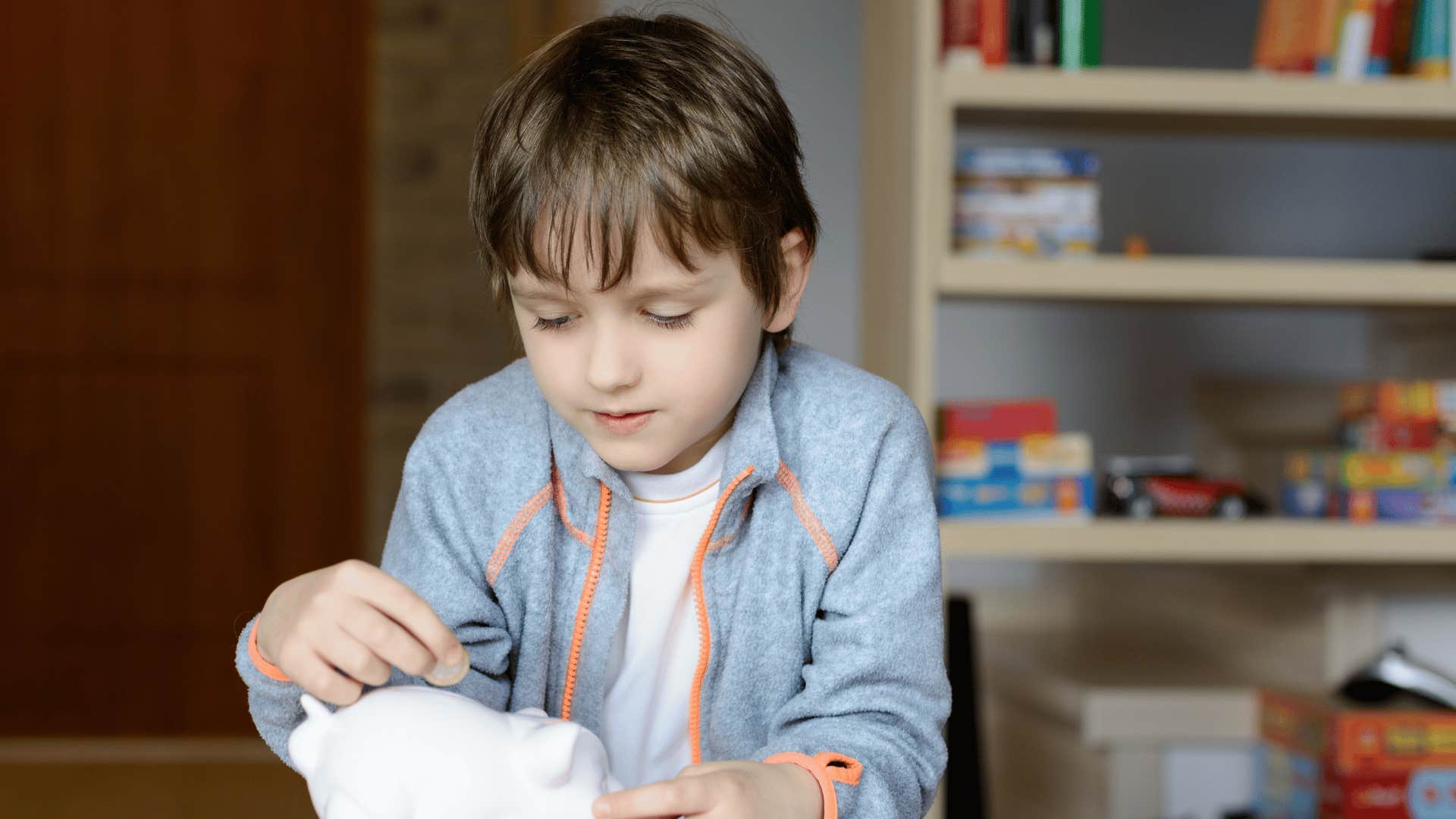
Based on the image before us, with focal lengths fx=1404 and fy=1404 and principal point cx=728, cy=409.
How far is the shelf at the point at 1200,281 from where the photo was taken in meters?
2.00

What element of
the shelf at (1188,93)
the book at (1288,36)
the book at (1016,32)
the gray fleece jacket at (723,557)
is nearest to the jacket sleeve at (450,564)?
the gray fleece jacket at (723,557)

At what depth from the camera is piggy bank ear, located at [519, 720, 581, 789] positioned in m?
0.74

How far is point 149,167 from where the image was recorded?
3.61 meters

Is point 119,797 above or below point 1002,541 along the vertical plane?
below

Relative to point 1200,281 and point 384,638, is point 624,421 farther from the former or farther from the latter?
point 1200,281

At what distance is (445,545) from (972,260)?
1.19 meters

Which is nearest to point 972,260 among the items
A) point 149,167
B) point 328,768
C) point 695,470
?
point 695,470

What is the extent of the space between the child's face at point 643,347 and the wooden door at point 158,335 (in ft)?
9.70

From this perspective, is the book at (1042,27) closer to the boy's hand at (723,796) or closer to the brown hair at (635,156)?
the brown hair at (635,156)

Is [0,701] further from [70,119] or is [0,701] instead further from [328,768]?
[328,768]

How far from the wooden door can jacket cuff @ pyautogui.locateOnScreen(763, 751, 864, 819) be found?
303cm

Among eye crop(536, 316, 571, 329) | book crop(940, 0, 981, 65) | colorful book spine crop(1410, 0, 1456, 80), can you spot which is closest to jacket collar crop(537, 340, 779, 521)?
eye crop(536, 316, 571, 329)

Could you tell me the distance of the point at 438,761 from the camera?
729 millimetres

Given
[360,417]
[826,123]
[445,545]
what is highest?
[826,123]
